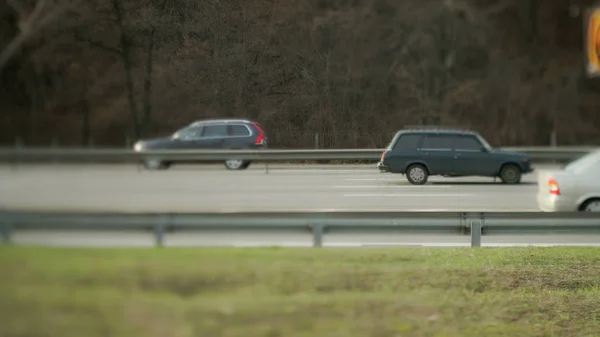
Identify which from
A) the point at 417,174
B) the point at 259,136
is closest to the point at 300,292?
the point at 417,174

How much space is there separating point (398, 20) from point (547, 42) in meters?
7.52

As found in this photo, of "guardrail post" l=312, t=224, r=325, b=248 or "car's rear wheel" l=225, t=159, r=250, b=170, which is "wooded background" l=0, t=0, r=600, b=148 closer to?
"car's rear wheel" l=225, t=159, r=250, b=170

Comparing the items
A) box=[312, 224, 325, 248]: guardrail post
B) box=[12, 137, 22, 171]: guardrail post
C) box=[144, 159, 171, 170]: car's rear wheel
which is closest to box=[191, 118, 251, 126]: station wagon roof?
box=[144, 159, 171, 170]: car's rear wheel

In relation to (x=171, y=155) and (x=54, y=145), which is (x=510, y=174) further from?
(x=54, y=145)

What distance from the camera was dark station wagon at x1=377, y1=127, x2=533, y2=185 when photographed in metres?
5.70

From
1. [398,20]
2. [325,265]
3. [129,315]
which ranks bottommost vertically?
[325,265]

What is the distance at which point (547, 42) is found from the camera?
1292 cm

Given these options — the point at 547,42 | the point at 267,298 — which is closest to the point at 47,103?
the point at 267,298

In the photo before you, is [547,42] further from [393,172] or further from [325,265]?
[393,172]

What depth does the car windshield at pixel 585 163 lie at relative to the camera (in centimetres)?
1163

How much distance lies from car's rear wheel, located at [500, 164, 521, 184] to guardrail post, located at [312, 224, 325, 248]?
7.84ft

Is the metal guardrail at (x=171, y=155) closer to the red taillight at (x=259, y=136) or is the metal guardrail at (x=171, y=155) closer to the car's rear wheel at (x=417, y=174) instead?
the red taillight at (x=259, y=136)

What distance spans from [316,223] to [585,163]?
6.18 m

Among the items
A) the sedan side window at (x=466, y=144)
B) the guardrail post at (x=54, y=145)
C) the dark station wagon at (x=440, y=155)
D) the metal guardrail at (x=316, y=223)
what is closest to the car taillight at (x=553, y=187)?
the metal guardrail at (x=316, y=223)
